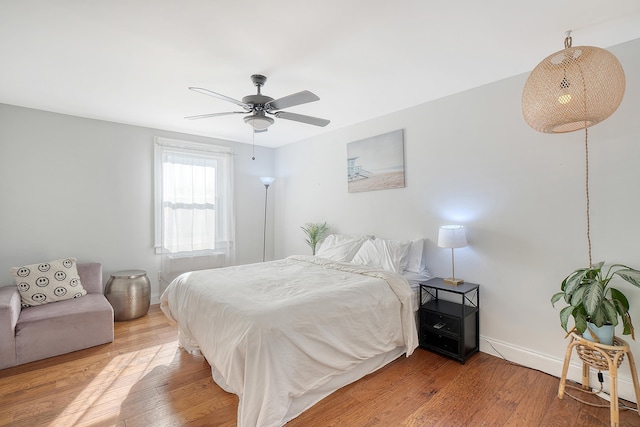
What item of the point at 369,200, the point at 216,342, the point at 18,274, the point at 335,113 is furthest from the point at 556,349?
the point at 18,274

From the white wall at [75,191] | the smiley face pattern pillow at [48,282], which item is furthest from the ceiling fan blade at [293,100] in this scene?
the smiley face pattern pillow at [48,282]

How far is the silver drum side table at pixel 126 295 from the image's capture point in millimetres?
3617

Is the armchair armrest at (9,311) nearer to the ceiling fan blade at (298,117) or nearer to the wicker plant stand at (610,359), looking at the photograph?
the ceiling fan blade at (298,117)

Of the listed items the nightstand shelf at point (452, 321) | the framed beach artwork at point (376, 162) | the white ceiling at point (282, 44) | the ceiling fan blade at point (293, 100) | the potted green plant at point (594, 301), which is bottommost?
the nightstand shelf at point (452, 321)

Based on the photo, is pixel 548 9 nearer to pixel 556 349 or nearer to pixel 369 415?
pixel 556 349

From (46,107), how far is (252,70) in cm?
281

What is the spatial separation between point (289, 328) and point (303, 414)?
0.64 meters

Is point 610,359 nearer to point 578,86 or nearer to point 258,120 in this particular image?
point 578,86

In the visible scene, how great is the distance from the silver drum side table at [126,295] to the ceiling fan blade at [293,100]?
2.92 m

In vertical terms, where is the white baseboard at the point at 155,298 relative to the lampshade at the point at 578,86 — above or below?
below

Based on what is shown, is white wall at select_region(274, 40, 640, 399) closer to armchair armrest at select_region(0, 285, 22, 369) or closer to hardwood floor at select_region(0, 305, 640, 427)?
hardwood floor at select_region(0, 305, 640, 427)

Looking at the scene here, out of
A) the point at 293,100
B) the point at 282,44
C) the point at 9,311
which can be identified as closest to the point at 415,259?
the point at 293,100

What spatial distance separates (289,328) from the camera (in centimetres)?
187

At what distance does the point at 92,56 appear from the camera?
231cm
